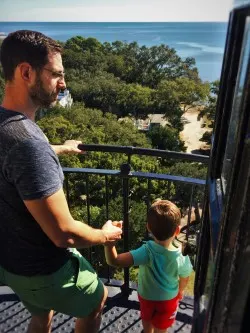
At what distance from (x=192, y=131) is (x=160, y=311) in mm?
44783

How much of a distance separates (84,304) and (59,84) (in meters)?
0.97

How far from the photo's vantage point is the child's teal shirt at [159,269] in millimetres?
1815

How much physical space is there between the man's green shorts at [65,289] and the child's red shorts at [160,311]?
38 cm

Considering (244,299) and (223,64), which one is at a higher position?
(223,64)

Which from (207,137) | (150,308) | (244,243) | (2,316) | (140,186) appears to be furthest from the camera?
(207,137)

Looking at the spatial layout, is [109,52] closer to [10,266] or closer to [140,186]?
[140,186]

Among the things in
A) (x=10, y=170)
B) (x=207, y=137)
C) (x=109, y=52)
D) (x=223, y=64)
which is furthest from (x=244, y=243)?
(x=109, y=52)

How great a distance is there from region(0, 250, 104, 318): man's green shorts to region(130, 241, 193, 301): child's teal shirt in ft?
0.98

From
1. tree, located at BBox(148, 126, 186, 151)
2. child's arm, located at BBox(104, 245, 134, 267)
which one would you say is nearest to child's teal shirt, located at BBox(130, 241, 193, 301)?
child's arm, located at BBox(104, 245, 134, 267)

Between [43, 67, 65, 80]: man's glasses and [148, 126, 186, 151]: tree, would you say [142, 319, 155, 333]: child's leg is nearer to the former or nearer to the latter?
[43, 67, 65, 80]: man's glasses

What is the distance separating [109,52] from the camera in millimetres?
57562

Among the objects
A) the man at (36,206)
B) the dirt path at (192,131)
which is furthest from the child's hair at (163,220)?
the dirt path at (192,131)

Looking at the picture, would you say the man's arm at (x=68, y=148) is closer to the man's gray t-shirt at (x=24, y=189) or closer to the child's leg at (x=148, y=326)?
the man's gray t-shirt at (x=24, y=189)

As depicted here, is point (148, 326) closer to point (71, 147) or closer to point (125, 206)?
point (125, 206)
